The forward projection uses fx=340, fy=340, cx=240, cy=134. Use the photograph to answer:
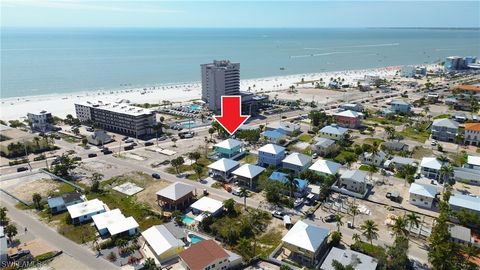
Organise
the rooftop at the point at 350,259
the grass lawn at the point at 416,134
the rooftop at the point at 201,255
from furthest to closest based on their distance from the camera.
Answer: the grass lawn at the point at 416,134 < the rooftop at the point at 201,255 < the rooftop at the point at 350,259

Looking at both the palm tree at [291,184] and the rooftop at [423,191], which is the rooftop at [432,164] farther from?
the palm tree at [291,184]

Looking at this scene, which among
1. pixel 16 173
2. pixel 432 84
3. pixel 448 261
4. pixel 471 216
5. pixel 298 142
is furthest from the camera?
pixel 432 84

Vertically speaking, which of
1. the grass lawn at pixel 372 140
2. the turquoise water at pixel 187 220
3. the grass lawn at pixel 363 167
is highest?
the grass lawn at pixel 372 140

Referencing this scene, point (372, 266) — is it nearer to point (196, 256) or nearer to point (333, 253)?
point (333, 253)

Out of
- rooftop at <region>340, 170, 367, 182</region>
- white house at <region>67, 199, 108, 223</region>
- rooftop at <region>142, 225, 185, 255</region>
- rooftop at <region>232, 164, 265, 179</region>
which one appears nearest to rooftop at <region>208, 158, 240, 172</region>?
rooftop at <region>232, 164, 265, 179</region>

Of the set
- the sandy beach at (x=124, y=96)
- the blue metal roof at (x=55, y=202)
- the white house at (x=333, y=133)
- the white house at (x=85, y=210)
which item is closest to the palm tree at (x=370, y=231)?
the white house at (x=85, y=210)

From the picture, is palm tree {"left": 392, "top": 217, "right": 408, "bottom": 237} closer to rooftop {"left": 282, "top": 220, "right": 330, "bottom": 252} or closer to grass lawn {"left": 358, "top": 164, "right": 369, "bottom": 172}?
rooftop {"left": 282, "top": 220, "right": 330, "bottom": 252}

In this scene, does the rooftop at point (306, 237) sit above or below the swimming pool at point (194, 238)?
above

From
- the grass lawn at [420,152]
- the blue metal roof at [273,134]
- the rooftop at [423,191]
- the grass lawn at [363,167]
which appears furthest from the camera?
the blue metal roof at [273,134]

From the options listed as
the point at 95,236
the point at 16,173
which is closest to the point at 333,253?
the point at 95,236
